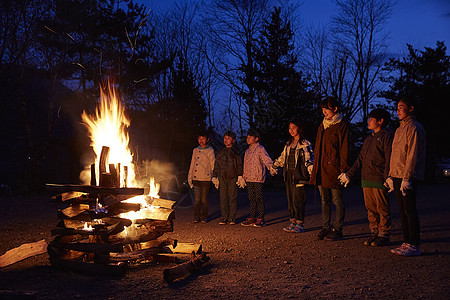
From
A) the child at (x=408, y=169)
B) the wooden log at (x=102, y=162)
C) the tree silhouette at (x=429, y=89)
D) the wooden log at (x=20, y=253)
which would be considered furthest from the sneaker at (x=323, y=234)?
the tree silhouette at (x=429, y=89)

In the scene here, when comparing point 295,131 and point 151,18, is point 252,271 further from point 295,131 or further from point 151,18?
point 151,18

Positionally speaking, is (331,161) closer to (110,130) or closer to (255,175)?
(255,175)

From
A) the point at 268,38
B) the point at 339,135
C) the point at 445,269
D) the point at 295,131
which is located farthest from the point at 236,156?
the point at 268,38

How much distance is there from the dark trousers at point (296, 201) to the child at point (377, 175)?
126 cm

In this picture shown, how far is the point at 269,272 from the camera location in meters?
A: 4.76

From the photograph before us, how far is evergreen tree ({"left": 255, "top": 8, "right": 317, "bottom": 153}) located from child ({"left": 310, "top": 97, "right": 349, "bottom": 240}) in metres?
15.0

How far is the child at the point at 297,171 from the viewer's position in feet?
24.6

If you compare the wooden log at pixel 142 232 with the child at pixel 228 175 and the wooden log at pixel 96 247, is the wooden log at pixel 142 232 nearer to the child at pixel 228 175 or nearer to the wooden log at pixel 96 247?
the wooden log at pixel 96 247

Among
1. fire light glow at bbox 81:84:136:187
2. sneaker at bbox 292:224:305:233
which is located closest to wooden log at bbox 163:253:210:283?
fire light glow at bbox 81:84:136:187

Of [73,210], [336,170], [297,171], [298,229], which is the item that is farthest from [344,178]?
[73,210]

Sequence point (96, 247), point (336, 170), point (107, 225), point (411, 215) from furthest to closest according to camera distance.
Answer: point (336, 170) < point (411, 215) < point (107, 225) < point (96, 247)

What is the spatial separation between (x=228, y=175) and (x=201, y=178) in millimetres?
711

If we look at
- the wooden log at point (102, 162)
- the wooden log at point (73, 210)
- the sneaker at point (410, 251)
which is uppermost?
the wooden log at point (102, 162)

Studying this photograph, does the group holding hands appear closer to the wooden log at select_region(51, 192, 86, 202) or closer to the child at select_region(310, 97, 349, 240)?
the child at select_region(310, 97, 349, 240)
